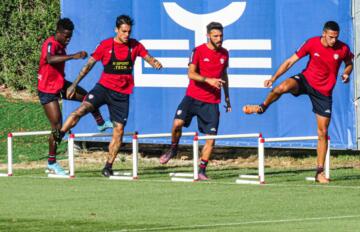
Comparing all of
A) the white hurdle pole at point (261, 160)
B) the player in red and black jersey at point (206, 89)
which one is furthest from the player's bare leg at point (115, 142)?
the white hurdle pole at point (261, 160)

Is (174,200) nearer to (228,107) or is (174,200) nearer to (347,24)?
(228,107)

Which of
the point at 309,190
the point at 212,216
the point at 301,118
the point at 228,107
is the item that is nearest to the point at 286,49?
the point at 301,118

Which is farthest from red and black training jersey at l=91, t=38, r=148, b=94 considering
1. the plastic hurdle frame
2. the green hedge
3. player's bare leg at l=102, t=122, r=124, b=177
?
the green hedge

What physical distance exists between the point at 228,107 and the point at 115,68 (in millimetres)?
1866

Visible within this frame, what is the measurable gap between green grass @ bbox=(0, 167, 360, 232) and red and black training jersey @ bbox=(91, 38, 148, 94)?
1456 mm

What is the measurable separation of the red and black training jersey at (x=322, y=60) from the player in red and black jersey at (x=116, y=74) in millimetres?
2467

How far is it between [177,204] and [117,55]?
4654 millimetres

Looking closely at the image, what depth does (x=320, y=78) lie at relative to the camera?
19.3 meters

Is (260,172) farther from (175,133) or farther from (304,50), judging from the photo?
(175,133)

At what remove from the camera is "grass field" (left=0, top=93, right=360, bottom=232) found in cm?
1428

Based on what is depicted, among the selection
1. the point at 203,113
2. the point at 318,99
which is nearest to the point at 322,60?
the point at 318,99

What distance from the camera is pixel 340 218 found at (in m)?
14.6

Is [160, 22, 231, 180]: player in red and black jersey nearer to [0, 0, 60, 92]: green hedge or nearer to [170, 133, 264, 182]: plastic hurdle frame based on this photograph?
[170, 133, 264, 182]: plastic hurdle frame

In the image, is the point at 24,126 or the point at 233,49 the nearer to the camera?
the point at 233,49
